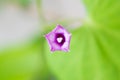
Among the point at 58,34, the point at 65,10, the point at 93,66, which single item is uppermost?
the point at 65,10

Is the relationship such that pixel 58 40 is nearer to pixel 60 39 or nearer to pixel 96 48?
pixel 60 39

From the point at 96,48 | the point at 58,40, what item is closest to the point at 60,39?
the point at 58,40

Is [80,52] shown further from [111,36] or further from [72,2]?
[72,2]

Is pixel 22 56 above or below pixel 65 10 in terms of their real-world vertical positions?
below

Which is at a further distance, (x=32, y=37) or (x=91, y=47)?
(x=32, y=37)

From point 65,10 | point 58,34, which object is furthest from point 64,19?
point 58,34

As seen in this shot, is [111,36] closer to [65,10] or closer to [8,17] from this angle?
[65,10]
